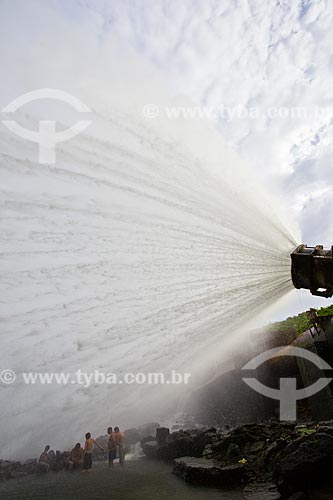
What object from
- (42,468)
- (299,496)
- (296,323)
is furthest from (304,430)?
(296,323)

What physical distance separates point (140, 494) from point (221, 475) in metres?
2.09

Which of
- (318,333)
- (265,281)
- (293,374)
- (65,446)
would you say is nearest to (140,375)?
(293,374)

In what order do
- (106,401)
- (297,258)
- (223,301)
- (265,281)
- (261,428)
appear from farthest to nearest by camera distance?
(106,401), (261,428), (223,301), (265,281), (297,258)

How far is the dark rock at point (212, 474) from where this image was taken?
23.9ft

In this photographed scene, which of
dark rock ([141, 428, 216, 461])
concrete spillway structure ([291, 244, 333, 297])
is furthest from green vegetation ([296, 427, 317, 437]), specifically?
concrete spillway structure ([291, 244, 333, 297])

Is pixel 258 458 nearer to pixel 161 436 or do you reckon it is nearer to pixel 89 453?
pixel 161 436

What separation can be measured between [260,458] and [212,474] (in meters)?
1.34

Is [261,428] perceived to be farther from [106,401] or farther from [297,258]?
[106,401]

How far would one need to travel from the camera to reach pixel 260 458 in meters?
7.60

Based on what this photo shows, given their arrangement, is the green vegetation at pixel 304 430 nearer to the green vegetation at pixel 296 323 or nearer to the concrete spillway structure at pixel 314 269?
the concrete spillway structure at pixel 314 269

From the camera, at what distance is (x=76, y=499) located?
7.64 m
